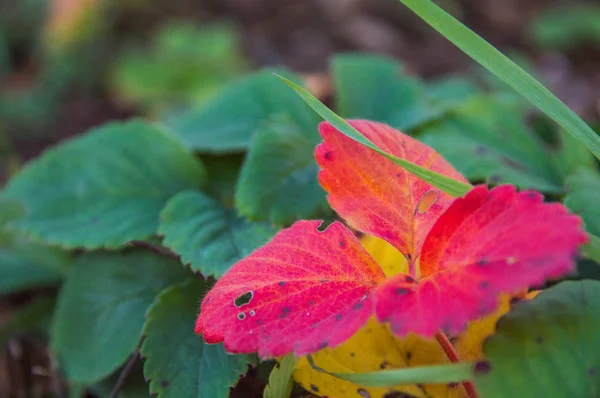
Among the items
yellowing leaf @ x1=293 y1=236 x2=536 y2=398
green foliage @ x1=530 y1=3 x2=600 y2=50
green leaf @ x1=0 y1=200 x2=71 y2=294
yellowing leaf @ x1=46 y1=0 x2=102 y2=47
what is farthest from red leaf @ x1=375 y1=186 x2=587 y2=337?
green foliage @ x1=530 y1=3 x2=600 y2=50

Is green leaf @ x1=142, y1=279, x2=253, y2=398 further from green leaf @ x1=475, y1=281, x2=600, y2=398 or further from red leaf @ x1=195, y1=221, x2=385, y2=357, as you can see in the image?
green leaf @ x1=475, y1=281, x2=600, y2=398

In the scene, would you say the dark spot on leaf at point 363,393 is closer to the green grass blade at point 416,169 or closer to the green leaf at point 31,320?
the green grass blade at point 416,169

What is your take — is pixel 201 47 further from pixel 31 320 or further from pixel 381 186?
pixel 381 186

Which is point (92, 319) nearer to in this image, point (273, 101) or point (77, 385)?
point (77, 385)

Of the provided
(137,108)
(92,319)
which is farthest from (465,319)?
(137,108)

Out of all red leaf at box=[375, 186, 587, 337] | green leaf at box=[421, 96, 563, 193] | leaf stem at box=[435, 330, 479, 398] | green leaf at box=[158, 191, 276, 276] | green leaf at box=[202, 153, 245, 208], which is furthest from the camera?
green leaf at box=[202, 153, 245, 208]

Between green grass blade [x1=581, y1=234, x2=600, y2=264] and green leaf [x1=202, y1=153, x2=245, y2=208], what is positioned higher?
green grass blade [x1=581, y1=234, x2=600, y2=264]

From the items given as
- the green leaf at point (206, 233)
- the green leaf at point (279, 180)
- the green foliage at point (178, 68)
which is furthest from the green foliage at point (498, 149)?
the green foliage at point (178, 68)
